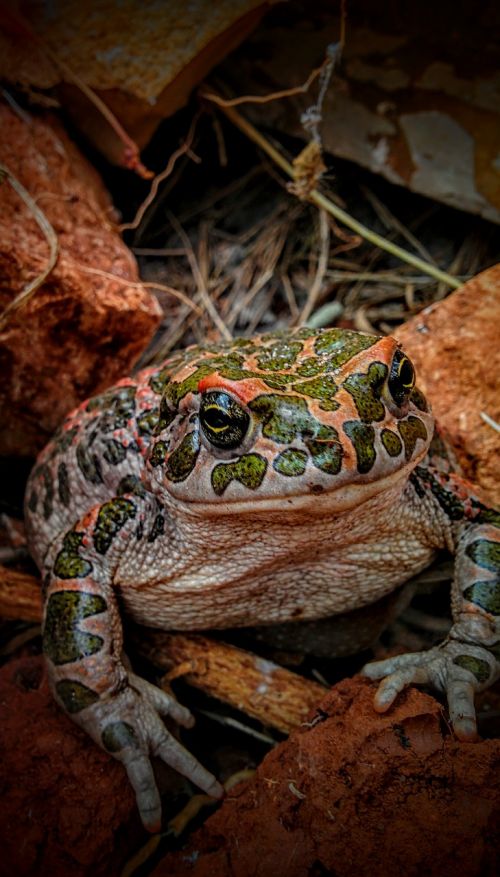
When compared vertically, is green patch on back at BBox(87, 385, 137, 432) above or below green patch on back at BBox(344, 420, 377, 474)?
below

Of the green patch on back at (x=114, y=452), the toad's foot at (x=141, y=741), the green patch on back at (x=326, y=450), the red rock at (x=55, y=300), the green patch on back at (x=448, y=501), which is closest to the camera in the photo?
the green patch on back at (x=326, y=450)

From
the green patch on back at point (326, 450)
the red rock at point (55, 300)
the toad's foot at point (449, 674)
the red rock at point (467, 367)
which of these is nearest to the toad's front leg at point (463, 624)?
the toad's foot at point (449, 674)

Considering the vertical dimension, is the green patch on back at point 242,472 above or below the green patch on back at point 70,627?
above

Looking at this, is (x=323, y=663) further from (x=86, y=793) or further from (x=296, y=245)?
(x=296, y=245)

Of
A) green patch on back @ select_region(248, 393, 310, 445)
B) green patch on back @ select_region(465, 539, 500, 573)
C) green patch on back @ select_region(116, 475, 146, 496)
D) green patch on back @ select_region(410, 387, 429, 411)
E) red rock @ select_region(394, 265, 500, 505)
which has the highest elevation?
red rock @ select_region(394, 265, 500, 505)

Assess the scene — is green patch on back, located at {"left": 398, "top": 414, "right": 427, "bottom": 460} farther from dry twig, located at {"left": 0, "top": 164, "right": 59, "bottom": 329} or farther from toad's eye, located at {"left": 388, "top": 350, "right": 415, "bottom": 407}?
dry twig, located at {"left": 0, "top": 164, "right": 59, "bottom": 329}

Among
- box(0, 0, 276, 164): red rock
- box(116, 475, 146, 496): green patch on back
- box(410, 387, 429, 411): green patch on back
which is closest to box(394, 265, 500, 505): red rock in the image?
box(410, 387, 429, 411): green patch on back

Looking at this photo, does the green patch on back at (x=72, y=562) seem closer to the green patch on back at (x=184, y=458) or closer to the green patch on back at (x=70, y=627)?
the green patch on back at (x=70, y=627)
